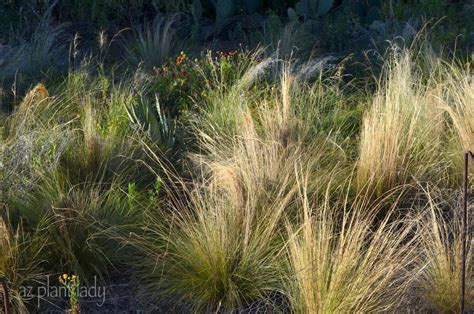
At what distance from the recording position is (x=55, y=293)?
4.26 meters

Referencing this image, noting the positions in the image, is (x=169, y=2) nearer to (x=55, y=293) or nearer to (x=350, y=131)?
(x=350, y=131)

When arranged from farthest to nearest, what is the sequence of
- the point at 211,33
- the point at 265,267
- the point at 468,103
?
1. the point at 211,33
2. the point at 468,103
3. the point at 265,267

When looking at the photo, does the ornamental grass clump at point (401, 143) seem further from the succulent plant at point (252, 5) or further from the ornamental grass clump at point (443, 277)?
the succulent plant at point (252, 5)

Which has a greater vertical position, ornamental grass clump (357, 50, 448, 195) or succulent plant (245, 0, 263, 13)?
ornamental grass clump (357, 50, 448, 195)

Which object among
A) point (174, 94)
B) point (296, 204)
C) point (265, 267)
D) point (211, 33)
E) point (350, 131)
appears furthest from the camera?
point (211, 33)

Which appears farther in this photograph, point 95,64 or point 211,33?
point 211,33

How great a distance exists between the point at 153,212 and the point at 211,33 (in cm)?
478

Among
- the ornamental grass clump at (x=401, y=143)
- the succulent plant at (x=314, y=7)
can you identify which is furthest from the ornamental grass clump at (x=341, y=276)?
the succulent plant at (x=314, y=7)

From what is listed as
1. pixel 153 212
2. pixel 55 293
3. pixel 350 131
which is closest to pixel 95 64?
pixel 350 131

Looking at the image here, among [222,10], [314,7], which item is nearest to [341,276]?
[314,7]

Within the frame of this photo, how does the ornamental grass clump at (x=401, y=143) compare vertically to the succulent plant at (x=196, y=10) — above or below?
above

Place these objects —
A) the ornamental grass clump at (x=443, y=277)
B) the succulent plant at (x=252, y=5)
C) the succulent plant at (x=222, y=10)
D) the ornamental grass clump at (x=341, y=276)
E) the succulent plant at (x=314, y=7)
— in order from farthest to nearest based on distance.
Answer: the succulent plant at (x=252, y=5)
the succulent plant at (x=222, y=10)
the succulent plant at (x=314, y=7)
the ornamental grass clump at (x=443, y=277)
the ornamental grass clump at (x=341, y=276)

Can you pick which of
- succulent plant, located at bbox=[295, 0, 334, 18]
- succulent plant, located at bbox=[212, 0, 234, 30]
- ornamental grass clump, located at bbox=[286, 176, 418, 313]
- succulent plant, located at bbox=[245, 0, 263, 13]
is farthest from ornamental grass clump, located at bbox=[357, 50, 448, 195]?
succulent plant, located at bbox=[245, 0, 263, 13]

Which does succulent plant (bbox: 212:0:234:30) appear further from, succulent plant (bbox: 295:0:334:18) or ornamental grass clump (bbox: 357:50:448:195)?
ornamental grass clump (bbox: 357:50:448:195)
